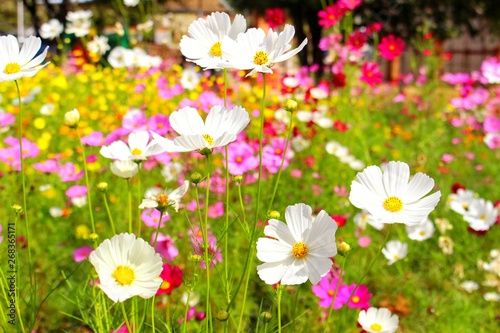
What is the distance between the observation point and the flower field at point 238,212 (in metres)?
0.78

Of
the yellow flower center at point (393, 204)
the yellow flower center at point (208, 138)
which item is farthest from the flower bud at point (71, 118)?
the yellow flower center at point (393, 204)

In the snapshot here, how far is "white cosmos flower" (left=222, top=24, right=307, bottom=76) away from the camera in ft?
2.67

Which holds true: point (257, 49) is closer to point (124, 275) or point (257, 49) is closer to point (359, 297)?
point (124, 275)

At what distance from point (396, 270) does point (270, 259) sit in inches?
60.6

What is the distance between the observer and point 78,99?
366 cm

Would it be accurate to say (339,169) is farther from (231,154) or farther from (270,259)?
(270,259)

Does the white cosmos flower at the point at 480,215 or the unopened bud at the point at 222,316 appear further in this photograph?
the white cosmos flower at the point at 480,215

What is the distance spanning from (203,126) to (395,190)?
0.29 meters

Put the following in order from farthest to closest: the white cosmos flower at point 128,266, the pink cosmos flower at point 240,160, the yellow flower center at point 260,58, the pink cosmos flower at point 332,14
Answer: the pink cosmos flower at point 332,14 → the pink cosmos flower at point 240,160 → the yellow flower center at point 260,58 → the white cosmos flower at point 128,266

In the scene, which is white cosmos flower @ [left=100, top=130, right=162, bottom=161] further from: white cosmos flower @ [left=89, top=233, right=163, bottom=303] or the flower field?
white cosmos flower @ [left=89, top=233, right=163, bottom=303]

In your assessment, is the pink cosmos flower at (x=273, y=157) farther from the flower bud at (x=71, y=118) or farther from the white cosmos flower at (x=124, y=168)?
the flower bud at (x=71, y=118)

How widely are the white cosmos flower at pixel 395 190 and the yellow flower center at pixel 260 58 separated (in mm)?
218

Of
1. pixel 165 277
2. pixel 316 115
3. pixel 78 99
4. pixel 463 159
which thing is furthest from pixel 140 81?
pixel 165 277

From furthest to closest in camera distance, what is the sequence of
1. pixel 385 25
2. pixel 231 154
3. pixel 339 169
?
pixel 385 25 → pixel 339 169 → pixel 231 154
